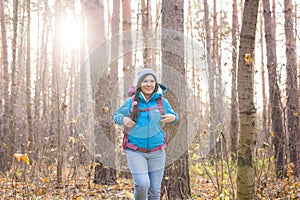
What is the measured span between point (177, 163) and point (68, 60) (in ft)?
77.1

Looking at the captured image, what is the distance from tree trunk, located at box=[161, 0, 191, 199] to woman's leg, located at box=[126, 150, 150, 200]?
1.50m

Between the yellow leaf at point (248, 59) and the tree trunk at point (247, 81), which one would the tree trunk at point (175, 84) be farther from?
the yellow leaf at point (248, 59)

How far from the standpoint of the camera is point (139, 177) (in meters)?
3.75

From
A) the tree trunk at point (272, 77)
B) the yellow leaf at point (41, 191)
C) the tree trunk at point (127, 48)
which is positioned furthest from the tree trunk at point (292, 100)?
the yellow leaf at point (41, 191)

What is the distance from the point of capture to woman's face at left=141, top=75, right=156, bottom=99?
3941mm

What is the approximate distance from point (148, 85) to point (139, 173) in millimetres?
949

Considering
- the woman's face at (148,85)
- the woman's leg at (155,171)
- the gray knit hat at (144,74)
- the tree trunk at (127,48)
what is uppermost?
the tree trunk at (127,48)

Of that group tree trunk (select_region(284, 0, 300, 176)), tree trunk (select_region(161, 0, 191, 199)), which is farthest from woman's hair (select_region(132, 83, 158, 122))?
tree trunk (select_region(284, 0, 300, 176))

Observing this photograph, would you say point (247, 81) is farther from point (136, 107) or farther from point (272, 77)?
point (272, 77)

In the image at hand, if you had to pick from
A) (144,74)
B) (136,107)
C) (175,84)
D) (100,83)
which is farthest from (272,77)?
(136,107)

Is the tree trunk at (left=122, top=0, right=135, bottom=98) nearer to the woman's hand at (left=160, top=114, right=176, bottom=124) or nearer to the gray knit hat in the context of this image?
the gray knit hat

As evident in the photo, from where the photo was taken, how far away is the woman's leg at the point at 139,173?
12.2 feet

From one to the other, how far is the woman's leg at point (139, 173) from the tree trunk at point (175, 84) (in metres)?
1.50

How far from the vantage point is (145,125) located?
12.6 ft
